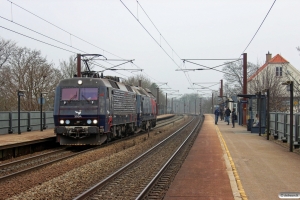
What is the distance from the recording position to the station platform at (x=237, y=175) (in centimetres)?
762

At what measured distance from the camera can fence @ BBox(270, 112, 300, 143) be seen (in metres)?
15.1

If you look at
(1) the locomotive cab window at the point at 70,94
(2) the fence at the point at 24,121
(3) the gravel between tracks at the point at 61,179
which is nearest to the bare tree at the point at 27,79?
(2) the fence at the point at 24,121

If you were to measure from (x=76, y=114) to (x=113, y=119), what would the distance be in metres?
2.41

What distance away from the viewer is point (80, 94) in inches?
658

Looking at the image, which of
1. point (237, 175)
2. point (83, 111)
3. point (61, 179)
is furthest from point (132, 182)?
point (83, 111)

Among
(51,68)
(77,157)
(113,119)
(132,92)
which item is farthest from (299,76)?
(77,157)

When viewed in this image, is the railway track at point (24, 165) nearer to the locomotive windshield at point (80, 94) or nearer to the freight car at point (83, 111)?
the freight car at point (83, 111)

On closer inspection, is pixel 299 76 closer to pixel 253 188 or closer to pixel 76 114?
pixel 76 114

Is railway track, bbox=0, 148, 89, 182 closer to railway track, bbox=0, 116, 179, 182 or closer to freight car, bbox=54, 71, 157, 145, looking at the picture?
railway track, bbox=0, 116, 179, 182

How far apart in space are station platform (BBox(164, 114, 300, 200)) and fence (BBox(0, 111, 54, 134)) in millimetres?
10623

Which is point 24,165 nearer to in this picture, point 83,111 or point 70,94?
A: point 83,111

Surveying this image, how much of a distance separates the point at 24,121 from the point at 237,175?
1531 cm

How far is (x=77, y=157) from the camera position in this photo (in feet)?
45.6

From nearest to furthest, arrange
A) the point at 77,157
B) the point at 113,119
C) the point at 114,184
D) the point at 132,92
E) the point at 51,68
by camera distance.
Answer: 1. the point at 114,184
2. the point at 77,157
3. the point at 113,119
4. the point at 132,92
5. the point at 51,68
